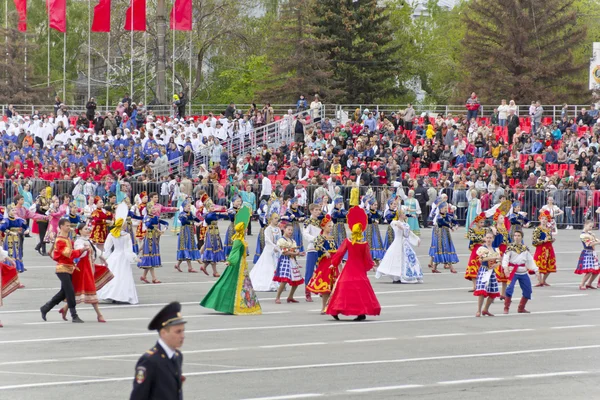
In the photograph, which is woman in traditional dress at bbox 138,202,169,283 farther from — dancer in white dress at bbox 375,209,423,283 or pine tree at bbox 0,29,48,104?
pine tree at bbox 0,29,48,104

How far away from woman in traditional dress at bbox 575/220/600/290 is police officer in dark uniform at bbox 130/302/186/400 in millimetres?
16416

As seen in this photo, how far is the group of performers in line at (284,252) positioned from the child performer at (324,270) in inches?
0.6

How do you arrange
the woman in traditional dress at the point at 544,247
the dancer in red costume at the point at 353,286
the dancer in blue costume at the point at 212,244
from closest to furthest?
1. the dancer in red costume at the point at 353,286
2. the woman in traditional dress at the point at 544,247
3. the dancer in blue costume at the point at 212,244

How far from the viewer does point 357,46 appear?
213 ft

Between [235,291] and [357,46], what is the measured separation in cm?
4671

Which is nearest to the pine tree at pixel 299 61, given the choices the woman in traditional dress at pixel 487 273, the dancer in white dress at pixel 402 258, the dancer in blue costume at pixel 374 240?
the dancer in blue costume at pixel 374 240

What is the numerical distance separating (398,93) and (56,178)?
93.1 feet

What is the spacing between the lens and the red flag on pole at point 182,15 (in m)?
55.7

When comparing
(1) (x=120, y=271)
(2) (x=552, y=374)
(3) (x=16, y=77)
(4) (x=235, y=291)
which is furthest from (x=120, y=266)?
(3) (x=16, y=77)

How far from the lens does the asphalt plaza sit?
12.8 meters

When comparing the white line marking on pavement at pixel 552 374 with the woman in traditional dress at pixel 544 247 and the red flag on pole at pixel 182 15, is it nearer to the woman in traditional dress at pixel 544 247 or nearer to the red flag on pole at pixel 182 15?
the woman in traditional dress at pixel 544 247

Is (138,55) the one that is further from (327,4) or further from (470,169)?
(470,169)

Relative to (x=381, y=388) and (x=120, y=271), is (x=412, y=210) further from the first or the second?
(x=381, y=388)

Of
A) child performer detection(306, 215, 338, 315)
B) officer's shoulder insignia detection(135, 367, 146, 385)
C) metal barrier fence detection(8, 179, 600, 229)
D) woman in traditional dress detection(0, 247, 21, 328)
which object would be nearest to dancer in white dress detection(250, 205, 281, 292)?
child performer detection(306, 215, 338, 315)
